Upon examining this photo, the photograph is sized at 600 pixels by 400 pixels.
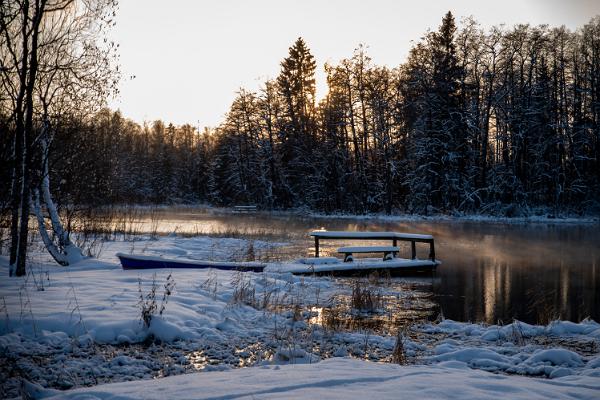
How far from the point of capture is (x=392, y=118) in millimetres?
38688

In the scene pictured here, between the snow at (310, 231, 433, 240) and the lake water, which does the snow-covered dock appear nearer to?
the lake water

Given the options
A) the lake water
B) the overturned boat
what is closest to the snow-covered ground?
the overturned boat

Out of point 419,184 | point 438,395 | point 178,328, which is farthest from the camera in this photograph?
point 419,184

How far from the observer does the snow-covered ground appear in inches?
145

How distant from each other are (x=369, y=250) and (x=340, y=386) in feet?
33.3

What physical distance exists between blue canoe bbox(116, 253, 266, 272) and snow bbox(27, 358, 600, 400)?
6538 mm

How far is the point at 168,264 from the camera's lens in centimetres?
1060

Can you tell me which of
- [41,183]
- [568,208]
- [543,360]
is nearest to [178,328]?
[543,360]

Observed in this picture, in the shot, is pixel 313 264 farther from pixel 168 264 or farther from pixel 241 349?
pixel 241 349

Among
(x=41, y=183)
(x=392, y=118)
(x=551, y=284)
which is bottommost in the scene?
(x=551, y=284)

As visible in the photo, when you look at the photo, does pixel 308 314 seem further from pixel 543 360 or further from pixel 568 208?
pixel 568 208

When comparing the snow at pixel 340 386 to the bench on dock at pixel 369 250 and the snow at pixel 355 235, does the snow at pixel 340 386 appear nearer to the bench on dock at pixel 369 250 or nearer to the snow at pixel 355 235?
the bench on dock at pixel 369 250

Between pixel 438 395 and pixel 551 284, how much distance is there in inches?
374

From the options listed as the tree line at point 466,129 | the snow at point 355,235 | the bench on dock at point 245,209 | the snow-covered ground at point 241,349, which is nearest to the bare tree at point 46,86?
the snow-covered ground at point 241,349
